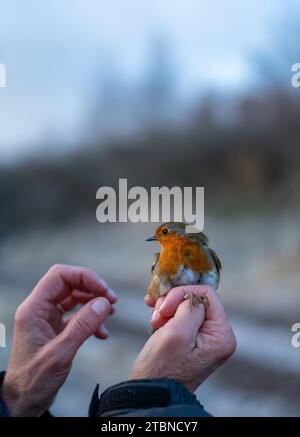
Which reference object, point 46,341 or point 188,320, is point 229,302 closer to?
point 46,341

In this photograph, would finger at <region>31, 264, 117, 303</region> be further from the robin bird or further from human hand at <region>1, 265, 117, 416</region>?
the robin bird

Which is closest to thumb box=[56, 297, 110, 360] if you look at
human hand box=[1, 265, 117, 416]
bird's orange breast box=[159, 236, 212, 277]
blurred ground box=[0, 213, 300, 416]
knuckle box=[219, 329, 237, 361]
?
human hand box=[1, 265, 117, 416]

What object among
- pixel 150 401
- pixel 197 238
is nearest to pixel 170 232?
pixel 197 238
